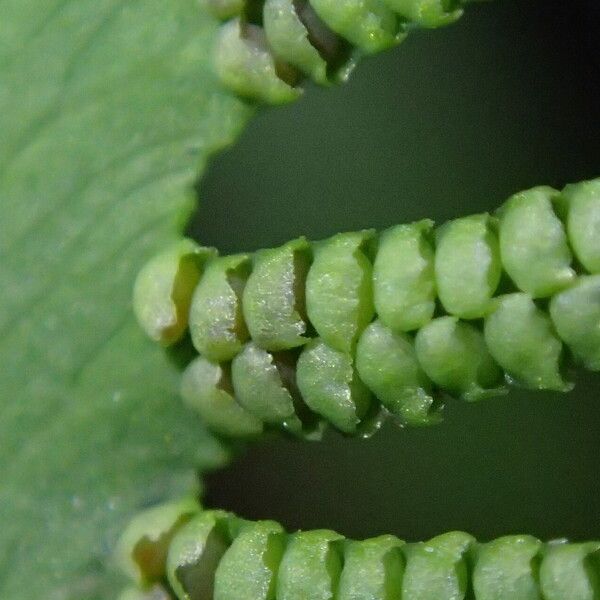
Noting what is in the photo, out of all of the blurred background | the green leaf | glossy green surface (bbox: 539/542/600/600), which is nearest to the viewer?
glossy green surface (bbox: 539/542/600/600)

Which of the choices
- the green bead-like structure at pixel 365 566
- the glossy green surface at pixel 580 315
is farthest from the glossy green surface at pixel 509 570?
the glossy green surface at pixel 580 315

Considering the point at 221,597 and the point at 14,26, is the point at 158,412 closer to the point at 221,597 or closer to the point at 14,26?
the point at 221,597

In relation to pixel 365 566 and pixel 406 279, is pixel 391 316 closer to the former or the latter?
pixel 406 279

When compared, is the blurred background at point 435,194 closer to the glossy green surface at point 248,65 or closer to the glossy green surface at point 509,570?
the glossy green surface at point 248,65

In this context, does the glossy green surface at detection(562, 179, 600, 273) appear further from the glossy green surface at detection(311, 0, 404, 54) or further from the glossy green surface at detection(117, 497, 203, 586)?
the glossy green surface at detection(117, 497, 203, 586)

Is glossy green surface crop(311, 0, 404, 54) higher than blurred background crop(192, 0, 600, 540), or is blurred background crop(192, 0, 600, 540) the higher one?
glossy green surface crop(311, 0, 404, 54)

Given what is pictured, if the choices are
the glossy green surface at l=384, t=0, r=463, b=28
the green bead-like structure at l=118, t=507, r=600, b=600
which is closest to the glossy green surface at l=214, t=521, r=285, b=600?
the green bead-like structure at l=118, t=507, r=600, b=600
